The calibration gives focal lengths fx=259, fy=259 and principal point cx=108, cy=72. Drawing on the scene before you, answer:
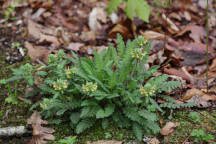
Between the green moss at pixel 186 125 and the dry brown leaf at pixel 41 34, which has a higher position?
the dry brown leaf at pixel 41 34

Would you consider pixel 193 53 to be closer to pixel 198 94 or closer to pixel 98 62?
pixel 198 94

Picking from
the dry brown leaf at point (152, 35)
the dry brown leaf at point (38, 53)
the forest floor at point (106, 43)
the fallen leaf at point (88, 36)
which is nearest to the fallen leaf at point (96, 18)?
the forest floor at point (106, 43)

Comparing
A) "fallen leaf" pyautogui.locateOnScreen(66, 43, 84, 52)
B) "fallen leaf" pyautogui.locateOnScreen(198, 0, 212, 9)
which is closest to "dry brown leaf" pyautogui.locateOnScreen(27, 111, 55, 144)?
"fallen leaf" pyautogui.locateOnScreen(66, 43, 84, 52)

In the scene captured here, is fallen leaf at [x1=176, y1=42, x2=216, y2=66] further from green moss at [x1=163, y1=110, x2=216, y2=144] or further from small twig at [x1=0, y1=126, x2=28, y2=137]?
small twig at [x1=0, y1=126, x2=28, y2=137]

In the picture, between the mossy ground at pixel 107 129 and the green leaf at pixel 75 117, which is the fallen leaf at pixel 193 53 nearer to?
the mossy ground at pixel 107 129

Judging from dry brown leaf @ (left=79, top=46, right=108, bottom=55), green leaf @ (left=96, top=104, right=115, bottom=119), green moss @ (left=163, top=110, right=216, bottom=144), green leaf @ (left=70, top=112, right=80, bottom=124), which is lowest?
green moss @ (left=163, top=110, right=216, bottom=144)

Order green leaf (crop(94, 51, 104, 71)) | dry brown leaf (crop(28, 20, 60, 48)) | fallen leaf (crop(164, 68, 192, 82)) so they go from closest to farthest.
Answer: green leaf (crop(94, 51, 104, 71)) < fallen leaf (crop(164, 68, 192, 82)) < dry brown leaf (crop(28, 20, 60, 48))

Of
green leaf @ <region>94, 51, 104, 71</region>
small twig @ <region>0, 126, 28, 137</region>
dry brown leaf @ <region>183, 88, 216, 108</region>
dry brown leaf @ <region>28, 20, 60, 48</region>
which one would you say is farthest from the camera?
dry brown leaf @ <region>28, 20, 60, 48</region>
